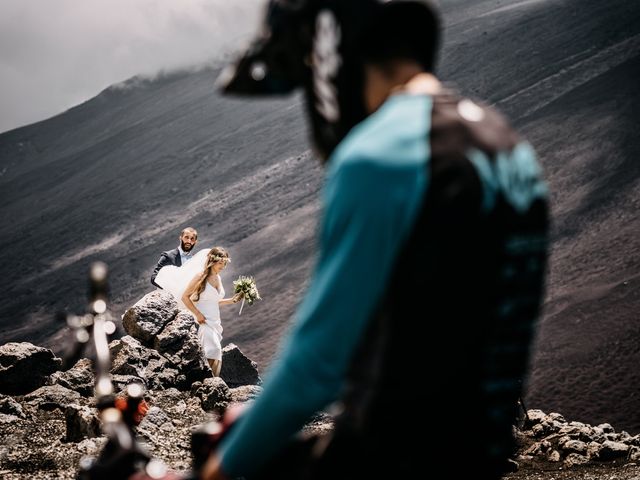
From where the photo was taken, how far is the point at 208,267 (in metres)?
7.43

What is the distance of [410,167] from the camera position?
82 centimetres

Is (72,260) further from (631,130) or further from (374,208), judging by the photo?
(374,208)

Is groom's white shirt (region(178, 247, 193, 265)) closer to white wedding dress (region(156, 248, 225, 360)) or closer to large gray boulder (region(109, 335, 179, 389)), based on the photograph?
white wedding dress (region(156, 248, 225, 360))

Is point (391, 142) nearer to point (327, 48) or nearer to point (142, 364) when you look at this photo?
point (327, 48)

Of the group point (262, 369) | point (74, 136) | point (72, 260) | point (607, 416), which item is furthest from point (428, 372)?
point (74, 136)

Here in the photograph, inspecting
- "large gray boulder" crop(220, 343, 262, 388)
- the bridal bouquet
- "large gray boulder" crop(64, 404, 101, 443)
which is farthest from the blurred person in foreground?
"large gray boulder" crop(220, 343, 262, 388)

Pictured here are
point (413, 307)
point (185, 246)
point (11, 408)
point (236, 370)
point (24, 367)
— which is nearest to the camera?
point (413, 307)

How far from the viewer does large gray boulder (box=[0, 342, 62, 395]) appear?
308 inches

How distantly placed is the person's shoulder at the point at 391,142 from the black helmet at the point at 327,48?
143 millimetres

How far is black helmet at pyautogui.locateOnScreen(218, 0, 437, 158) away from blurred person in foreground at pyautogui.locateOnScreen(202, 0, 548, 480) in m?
0.04

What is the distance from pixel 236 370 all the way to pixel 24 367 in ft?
12.9

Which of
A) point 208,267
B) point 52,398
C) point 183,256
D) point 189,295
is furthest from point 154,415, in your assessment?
point 183,256

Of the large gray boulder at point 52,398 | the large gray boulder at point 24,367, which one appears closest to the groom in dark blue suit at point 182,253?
the large gray boulder at point 52,398

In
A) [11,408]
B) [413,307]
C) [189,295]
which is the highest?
[413,307]
